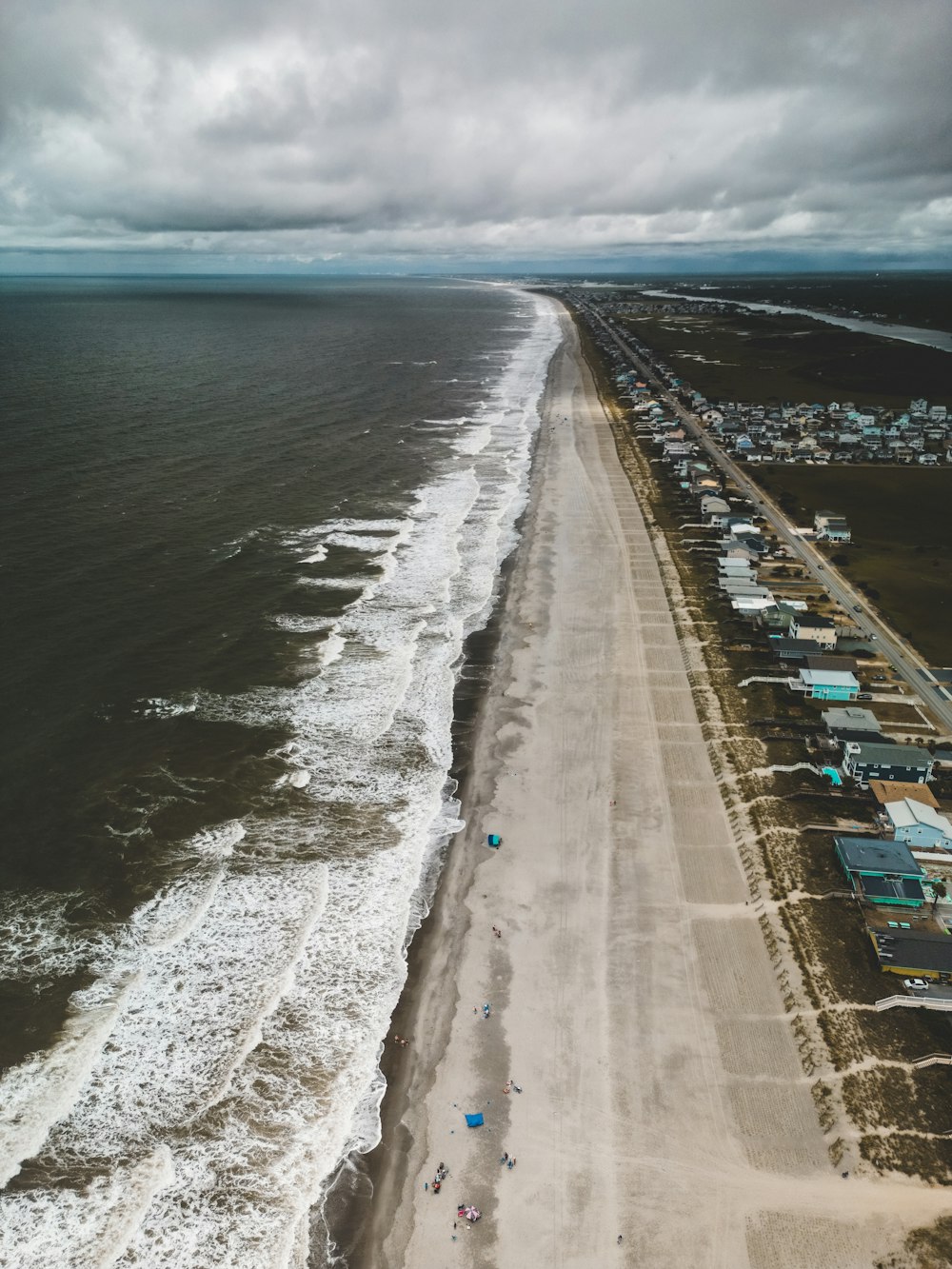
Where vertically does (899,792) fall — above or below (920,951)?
above

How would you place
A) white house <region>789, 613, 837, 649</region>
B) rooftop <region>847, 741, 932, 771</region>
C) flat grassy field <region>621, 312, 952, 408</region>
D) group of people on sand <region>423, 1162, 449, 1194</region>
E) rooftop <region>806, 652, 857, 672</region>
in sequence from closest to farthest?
group of people on sand <region>423, 1162, 449, 1194</region>, rooftop <region>847, 741, 932, 771</region>, rooftop <region>806, 652, 857, 672</region>, white house <region>789, 613, 837, 649</region>, flat grassy field <region>621, 312, 952, 408</region>

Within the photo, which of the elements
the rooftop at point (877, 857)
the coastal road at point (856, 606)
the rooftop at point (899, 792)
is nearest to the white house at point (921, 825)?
the rooftop at point (877, 857)

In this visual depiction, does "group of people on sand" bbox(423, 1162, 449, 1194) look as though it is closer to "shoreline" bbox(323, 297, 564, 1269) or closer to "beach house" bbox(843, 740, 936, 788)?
"shoreline" bbox(323, 297, 564, 1269)

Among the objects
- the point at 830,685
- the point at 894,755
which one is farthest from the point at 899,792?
the point at 830,685

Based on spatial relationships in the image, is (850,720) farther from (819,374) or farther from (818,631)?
(819,374)

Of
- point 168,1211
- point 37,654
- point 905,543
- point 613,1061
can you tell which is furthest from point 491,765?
point 905,543

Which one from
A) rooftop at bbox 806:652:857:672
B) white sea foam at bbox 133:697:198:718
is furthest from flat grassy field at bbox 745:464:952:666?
white sea foam at bbox 133:697:198:718
